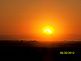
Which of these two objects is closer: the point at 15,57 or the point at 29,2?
the point at 15,57

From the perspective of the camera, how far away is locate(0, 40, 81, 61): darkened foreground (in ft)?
2.97

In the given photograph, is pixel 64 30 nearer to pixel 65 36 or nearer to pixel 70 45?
pixel 65 36

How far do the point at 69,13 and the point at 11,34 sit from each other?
51 cm

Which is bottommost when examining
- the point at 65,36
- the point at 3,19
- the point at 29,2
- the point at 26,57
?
the point at 26,57

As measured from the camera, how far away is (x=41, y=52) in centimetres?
91

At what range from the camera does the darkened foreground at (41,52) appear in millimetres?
906

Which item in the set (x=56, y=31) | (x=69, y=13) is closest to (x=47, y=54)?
(x=56, y=31)

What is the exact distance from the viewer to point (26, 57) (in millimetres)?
916

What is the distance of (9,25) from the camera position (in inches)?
52.3

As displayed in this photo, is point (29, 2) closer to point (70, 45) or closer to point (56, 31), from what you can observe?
point (56, 31)

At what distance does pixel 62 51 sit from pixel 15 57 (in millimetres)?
266

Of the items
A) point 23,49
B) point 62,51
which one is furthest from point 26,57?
point 62,51

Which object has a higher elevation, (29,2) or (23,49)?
(29,2)

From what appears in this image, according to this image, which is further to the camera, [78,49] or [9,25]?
[9,25]
